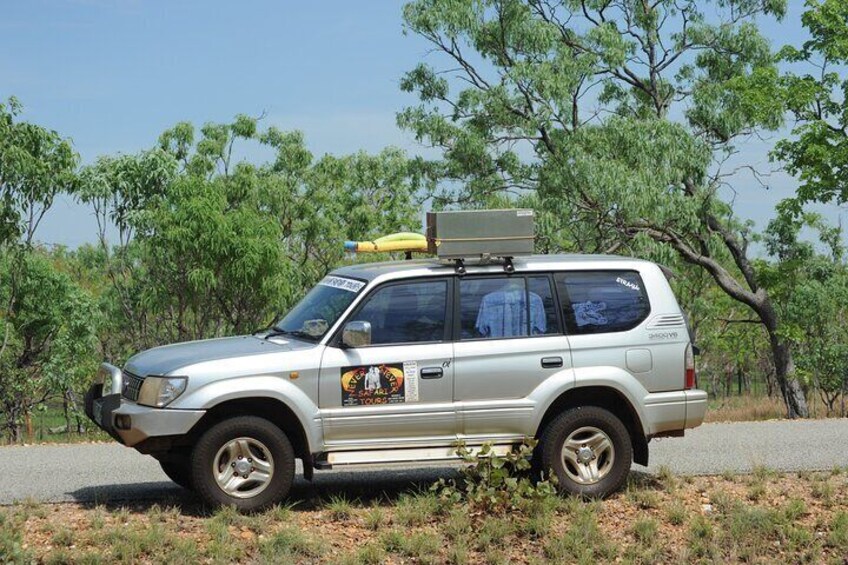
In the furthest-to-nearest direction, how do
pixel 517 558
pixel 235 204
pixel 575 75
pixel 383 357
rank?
1. pixel 235 204
2. pixel 575 75
3. pixel 383 357
4. pixel 517 558

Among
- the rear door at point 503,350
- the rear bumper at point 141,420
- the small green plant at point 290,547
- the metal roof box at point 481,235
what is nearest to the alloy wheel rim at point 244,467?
the rear bumper at point 141,420

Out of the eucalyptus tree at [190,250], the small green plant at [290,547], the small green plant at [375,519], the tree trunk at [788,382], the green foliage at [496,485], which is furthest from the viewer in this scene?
the tree trunk at [788,382]

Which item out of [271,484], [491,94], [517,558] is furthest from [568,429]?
[491,94]

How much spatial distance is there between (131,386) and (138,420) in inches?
19.0

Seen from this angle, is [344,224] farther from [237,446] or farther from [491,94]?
[237,446]

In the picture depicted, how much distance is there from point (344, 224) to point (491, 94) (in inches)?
455

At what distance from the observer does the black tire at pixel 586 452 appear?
9117 mm

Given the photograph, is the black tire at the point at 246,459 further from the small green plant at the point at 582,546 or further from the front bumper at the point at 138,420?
the small green plant at the point at 582,546

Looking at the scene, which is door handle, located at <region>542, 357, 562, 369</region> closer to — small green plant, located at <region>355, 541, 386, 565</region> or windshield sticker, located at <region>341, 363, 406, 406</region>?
windshield sticker, located at <region>341, 363, 406, 406</region>

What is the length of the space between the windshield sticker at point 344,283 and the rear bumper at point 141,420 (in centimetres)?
148

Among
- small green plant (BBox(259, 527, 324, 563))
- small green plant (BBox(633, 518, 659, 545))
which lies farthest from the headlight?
small green plant (BBox(633, 518, 659, 545))

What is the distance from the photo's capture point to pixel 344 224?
39.2 meters

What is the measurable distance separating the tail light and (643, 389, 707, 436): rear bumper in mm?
54

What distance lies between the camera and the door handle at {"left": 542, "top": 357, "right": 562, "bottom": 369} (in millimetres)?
9109
